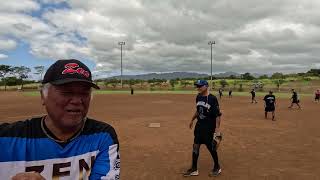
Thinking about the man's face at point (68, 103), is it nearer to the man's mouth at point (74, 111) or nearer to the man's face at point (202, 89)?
the man's mouth at point (74, 111)

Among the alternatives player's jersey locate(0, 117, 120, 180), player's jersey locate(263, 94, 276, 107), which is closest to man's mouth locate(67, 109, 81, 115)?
player's jersey locate(0, 117, 120, 180)

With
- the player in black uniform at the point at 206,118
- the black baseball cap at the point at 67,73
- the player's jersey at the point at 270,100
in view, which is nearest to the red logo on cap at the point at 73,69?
the black baseball cap at the point at 67,73

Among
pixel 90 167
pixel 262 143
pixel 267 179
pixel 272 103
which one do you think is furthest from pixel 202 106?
pixel 272 103

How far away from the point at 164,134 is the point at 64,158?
13.8m

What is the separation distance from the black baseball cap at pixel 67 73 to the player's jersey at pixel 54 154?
31 centimetres

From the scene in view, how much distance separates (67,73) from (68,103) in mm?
180

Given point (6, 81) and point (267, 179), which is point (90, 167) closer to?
point (267, 179)

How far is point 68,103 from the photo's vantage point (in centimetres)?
222

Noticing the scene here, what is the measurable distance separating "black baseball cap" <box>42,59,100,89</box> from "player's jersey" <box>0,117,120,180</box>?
1.01ft

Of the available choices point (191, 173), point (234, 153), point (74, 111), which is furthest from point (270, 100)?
point (74, 111)

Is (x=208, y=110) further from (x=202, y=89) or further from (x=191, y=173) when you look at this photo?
(x=191, y=173)

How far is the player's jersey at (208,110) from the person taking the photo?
8.70m

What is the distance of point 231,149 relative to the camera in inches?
490

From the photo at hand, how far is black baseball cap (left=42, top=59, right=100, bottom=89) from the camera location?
215 cm
